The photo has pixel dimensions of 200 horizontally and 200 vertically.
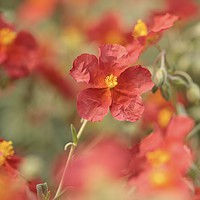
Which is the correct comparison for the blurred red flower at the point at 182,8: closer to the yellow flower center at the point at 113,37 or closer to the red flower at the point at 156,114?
the yellow flower center at the point at 113,37

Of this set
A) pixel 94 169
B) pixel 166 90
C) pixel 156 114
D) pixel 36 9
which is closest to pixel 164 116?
pixel 156 114

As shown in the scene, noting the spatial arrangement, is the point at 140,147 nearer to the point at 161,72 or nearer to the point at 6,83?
the point at 161,72

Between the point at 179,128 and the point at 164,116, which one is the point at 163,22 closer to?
the point at 179,128

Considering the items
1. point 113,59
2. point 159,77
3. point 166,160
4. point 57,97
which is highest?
point 113,59

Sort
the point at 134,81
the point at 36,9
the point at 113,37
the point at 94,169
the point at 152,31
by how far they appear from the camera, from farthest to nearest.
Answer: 1. the point at 36,9
2. the point at 113,37
3. the point at 152,31
4. the point at 134,81
5. the point at 94,169

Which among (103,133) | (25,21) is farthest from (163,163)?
(25,21)

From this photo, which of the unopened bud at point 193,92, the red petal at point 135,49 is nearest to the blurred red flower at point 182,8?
the unopened bud at point 193,92

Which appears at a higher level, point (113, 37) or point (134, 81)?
point (134, 81)
